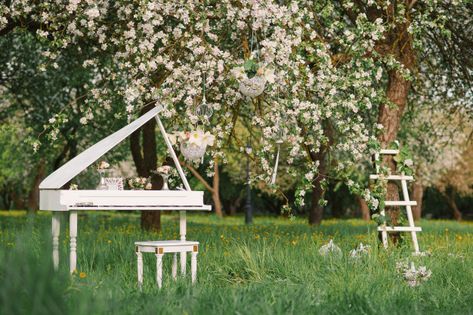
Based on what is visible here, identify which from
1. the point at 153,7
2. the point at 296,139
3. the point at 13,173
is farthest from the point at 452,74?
the point at 13,173

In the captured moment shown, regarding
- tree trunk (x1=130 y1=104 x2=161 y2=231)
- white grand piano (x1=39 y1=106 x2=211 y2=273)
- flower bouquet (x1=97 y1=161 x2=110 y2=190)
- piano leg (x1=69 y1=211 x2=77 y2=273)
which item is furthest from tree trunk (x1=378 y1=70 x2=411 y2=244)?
piano leg (x1=69 y1=211 x2=77 y2=273)

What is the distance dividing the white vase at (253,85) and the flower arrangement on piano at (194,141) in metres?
0.66

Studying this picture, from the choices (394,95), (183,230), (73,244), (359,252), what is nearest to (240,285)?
(183,230)

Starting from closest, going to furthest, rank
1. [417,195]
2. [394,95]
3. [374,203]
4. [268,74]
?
[268,74] < [374,203] < [394,95] < [417,195]

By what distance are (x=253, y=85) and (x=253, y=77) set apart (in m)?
0.12

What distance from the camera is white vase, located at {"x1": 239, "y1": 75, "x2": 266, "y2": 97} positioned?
855 centimetres

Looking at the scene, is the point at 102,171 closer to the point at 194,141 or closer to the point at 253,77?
the point at 194,141

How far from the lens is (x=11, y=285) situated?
488cm

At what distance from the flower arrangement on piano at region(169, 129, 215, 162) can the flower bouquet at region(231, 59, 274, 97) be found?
2.27 feet

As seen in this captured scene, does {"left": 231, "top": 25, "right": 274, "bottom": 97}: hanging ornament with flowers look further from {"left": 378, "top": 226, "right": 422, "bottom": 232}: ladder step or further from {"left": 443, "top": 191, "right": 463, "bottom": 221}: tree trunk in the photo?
{"left": 443, "top": 191, "right": 463, "bottom": 221}: tree trunk

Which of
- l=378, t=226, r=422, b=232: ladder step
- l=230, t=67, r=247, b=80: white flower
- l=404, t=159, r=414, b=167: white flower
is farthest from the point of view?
l=404, t=159, r=414, b=167: white flower

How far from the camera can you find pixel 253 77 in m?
8.68

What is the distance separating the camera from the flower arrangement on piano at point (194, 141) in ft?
28.6

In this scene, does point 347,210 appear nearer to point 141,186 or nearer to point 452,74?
point 452,74
